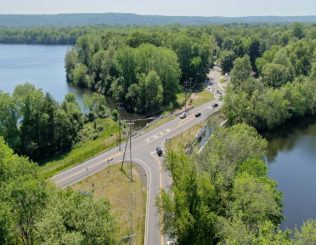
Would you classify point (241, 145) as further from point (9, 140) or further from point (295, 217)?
point (9, 140)

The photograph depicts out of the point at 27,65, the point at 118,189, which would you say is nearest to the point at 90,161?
the point at 118,189

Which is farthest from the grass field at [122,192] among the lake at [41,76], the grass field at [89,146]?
the lake at [41,76]

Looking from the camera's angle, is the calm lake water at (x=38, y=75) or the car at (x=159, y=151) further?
the calm lake water at (x=38, y=75)

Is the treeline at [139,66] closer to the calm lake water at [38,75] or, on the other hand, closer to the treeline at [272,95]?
the calm lake water at [38,75]

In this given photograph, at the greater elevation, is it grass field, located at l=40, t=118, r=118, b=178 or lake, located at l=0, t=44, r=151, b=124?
grass field, located at l=40, t=118, r=118, b=178

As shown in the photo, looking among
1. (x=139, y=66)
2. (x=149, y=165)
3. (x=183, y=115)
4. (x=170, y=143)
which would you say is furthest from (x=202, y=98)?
(x=149, y=165)

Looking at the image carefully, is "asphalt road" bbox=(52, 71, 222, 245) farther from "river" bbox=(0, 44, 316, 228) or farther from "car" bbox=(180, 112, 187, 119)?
"river" bbox=(0, 44, 316, 228)

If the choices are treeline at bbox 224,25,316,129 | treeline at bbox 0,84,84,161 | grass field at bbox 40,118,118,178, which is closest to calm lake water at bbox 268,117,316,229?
treeline at bbox 224,25,316,129
